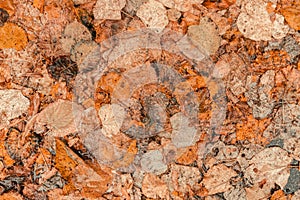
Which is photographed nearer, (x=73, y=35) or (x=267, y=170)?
(x=73, y=35)

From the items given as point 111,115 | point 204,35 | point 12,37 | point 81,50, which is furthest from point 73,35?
point 204,35

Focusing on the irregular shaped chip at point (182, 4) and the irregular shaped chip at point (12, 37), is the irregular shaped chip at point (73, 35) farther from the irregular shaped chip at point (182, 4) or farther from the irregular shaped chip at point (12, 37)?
the irregular shaped chip at point (182, 4)

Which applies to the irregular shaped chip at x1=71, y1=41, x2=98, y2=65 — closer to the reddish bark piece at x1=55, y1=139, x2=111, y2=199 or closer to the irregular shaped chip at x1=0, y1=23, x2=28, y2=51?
the irregular shaped chip at x1=0, y1=23, x2=28, y2=51

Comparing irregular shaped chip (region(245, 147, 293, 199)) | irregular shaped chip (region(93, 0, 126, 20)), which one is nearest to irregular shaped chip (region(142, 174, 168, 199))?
irregular shaped chip (region(245, 147, 293, 199))

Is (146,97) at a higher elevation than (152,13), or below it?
below

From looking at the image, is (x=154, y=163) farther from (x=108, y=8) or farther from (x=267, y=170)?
(x=108, y=8)

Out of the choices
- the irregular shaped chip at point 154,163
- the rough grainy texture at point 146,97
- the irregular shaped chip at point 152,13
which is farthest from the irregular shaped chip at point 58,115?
the irregular shaped chip at point 152,13

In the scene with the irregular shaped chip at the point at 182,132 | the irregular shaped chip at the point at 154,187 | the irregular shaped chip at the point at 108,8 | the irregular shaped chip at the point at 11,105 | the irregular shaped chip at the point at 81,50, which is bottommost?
the irregular shaped chip at the point at 154,187
